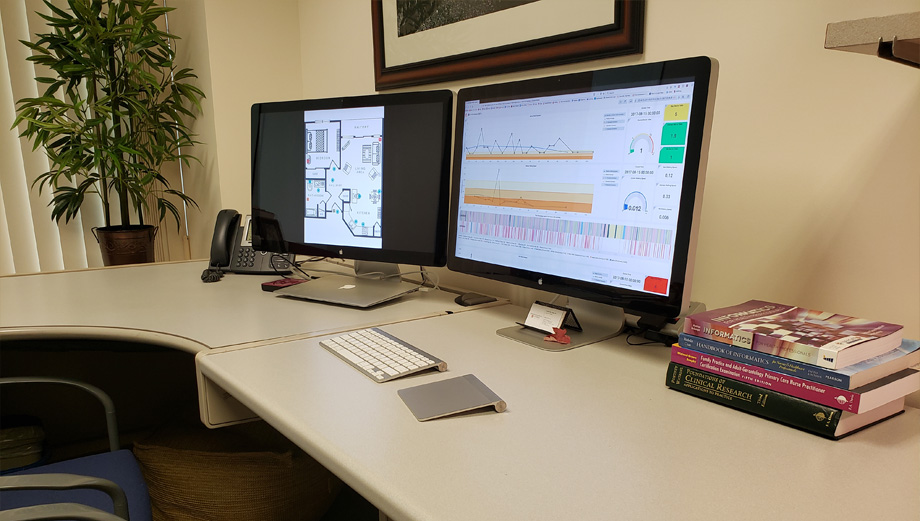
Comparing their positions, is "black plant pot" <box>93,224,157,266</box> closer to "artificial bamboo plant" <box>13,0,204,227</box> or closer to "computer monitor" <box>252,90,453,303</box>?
"artificial bamboo plant" <box>13,0,204,227</box>

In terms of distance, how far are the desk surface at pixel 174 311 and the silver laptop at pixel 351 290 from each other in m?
0.02

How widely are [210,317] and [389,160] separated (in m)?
0.55

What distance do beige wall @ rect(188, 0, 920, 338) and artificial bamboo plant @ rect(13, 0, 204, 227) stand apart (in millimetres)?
2064

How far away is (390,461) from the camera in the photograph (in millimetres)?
633

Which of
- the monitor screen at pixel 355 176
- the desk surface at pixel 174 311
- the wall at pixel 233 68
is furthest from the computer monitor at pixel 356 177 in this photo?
the wall at pixel 233 68

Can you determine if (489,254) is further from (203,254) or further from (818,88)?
(203,254)

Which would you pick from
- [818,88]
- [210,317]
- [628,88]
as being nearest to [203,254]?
[210,317]

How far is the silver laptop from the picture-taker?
1365 millimetres

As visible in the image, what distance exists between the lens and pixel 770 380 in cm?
73

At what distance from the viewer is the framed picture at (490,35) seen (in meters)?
1.21

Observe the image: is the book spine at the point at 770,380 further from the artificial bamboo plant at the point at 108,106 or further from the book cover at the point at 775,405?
the artificial bamboo plant at the point at 108,106

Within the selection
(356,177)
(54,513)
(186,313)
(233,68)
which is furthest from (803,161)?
(233,68)

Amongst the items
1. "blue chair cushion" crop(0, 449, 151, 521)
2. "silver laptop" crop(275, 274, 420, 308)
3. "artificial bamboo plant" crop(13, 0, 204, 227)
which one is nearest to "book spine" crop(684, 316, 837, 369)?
"silver laptop" crop(275, 274, 420, 308)

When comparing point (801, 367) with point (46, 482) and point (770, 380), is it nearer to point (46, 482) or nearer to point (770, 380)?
point (770, 380)
